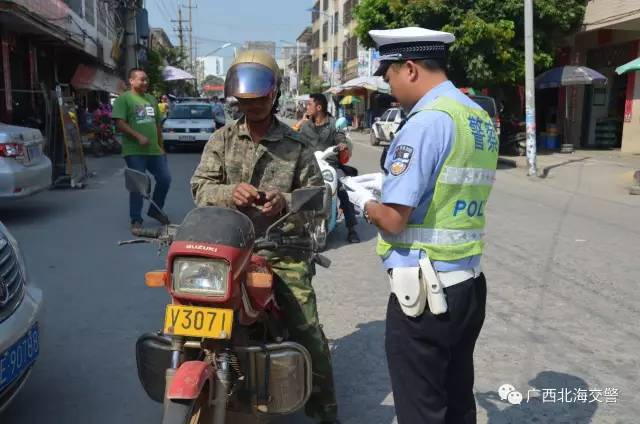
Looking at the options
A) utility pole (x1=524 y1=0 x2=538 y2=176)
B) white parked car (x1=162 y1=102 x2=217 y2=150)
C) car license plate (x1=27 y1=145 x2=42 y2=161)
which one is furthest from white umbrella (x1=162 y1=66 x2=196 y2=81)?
car license plate (x1=27 y1=145 x2=42 y2=161)

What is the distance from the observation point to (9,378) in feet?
9.22

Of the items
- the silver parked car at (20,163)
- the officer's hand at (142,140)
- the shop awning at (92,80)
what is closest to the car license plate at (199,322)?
the officer's hand at (142,140)

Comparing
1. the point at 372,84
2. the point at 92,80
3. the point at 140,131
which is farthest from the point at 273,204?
the point at 372,84

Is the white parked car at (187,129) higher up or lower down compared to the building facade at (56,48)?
lower down

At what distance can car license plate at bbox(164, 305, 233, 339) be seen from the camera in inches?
90.3

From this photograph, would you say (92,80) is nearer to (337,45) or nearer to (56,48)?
(56,48)

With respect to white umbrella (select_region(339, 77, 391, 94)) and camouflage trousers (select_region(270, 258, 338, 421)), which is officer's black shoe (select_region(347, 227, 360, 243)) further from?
white umbrella (select_region(339, 77, 391, 94))

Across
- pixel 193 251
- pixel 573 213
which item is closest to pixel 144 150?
pixel 193 251

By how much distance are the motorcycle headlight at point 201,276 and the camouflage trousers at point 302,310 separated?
2.12 ft

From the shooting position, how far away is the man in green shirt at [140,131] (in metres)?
7.34

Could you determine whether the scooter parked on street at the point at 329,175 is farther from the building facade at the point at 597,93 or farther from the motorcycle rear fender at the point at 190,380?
the building facade at the point at 597,93

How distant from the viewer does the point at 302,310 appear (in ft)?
9.68

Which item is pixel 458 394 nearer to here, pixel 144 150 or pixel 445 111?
pixel 445 111

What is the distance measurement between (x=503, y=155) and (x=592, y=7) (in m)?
4.94
